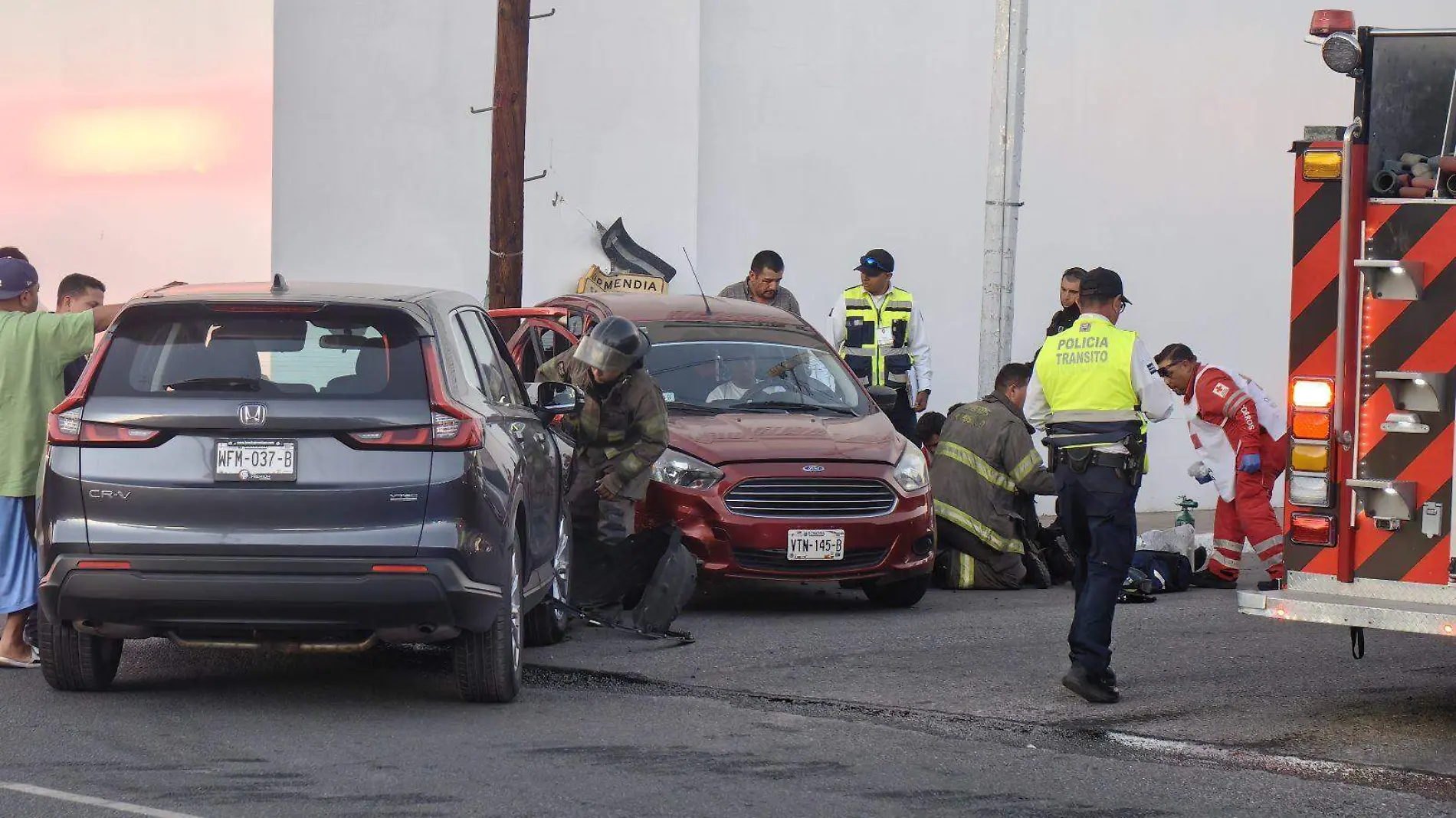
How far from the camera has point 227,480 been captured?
7.46m

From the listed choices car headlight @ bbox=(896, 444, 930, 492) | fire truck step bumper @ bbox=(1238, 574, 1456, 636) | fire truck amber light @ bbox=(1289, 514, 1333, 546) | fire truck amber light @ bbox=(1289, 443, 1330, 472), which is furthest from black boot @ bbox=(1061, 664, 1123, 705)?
car headlight @ bbox=(896, 444, 930, 492)

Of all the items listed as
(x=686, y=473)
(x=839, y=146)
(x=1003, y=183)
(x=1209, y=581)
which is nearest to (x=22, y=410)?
(x=686, y=473)

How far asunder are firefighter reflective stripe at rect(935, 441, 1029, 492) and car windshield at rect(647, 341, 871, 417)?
0.86m

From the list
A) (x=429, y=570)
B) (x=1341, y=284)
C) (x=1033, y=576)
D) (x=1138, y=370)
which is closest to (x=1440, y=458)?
(x=1341, y=284)

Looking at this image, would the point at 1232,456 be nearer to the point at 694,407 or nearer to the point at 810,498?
the point at 810,498

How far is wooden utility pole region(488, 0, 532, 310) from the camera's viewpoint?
15.3m

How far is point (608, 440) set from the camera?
10.3m

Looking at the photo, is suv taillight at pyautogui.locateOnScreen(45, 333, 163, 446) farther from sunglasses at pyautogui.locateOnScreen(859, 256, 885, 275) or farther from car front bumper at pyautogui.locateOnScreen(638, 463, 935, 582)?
sunglasses at pyautogui.locateOnScreen(859, 256, 885, 275)

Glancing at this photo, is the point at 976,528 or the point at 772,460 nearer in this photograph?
the point at 772,460

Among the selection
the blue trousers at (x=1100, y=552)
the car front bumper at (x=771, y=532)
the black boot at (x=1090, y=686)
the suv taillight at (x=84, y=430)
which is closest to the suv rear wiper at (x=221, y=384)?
the suv taillight at (x=84, y=430)

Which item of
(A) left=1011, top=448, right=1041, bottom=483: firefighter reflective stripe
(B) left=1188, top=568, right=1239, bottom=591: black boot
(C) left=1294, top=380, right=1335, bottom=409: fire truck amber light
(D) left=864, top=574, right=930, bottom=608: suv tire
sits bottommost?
(B) left=1188, top=568, right=1239, bottom=591: black boot

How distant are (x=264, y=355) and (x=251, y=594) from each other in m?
0.96

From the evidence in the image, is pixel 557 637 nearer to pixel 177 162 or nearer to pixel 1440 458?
pixel 1440 458

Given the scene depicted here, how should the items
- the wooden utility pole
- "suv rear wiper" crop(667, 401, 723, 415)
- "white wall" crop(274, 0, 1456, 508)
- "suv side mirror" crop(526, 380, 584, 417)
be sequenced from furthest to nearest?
1. "white wall" crop(274, 0, 1456, 508)
2. the wooden utility pole
3. "suv rear wiper" crop(667, 401, 723, 415)
4. "suv side mirror" crop(526, 380, 584, 417)
